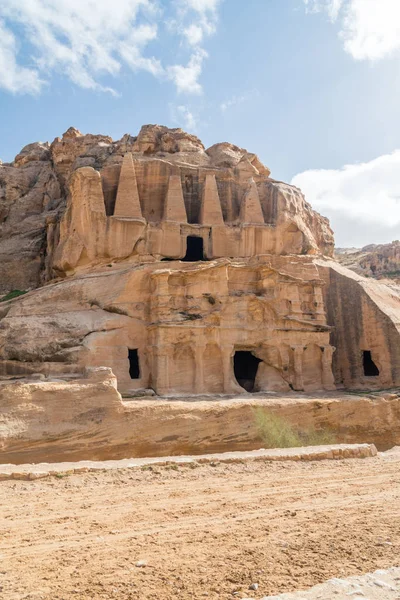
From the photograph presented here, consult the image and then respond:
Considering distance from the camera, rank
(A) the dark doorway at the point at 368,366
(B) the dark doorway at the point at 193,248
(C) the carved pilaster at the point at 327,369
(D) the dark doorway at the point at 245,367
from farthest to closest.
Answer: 1. (B) the dark doorway at the point at 193,248
2. (A) the dark doorway at the point at 368,366
3. (D) the dark doorway at the point at 245,367
4. (C) the carved pilaster at the point at 327,369

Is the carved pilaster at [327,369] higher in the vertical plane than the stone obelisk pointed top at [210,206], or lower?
lower

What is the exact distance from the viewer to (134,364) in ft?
79.9

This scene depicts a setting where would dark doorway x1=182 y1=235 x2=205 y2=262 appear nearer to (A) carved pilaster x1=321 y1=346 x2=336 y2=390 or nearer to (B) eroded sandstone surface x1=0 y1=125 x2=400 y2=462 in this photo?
(B) eroded sandstone surface x1=0 y1=125 x2=400 y2=462

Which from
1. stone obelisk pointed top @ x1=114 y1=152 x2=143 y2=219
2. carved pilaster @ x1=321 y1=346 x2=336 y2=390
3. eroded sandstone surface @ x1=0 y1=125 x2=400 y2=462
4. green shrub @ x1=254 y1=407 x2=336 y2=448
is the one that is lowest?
green shrub @ x1=254 y1=407 x2=336 y2=448

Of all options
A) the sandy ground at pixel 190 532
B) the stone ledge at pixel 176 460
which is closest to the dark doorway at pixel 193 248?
the stone ledge at pixel 176 460

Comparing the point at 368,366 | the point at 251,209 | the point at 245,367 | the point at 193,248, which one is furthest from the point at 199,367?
the point at 251,209

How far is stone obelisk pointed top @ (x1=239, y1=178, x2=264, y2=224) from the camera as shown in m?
33.6

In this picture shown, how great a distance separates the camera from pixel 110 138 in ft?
146

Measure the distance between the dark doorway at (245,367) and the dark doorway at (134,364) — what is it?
611 centimetres

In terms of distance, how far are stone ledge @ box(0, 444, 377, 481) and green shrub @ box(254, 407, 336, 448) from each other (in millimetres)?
3657

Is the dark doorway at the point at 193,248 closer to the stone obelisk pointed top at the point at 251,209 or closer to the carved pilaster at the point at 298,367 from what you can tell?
the stone obelisk pointed top at the point at 251,209

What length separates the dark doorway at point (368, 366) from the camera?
2897 cm

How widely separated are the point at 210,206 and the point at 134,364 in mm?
13378

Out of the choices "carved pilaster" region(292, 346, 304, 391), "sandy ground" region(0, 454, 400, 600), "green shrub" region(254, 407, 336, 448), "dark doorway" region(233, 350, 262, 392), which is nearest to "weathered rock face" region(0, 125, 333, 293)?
"dark doorway" region(233, 350, 262, 392)
